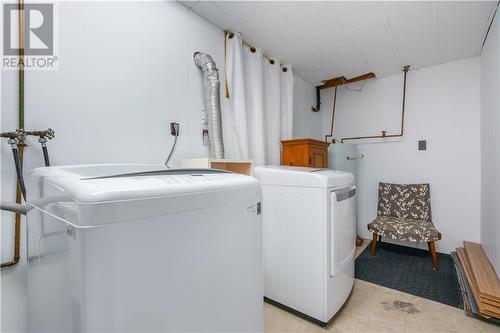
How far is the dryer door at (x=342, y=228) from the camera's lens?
154cm

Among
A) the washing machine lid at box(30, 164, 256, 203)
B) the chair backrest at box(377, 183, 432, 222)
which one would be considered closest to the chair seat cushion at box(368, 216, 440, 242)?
the chair backrest at box(377, 183, 432, 222)

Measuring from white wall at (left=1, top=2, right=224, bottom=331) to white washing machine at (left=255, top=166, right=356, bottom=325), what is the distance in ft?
2.53

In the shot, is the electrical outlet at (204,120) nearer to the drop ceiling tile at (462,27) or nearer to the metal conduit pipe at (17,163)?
the metal conduit pipe at (17,163)

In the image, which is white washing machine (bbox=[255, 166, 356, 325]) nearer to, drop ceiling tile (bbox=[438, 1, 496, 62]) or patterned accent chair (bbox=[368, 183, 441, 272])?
patterned accent chair (bbox=[368, 183, 441, 272])

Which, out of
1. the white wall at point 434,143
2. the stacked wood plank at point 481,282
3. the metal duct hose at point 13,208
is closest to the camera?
the metal duct hose at point 13,208

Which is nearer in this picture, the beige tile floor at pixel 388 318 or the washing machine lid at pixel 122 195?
the washing machine lid at pixel 122 195

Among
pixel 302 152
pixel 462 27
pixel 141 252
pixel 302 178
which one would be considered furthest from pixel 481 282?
pixel 141 252

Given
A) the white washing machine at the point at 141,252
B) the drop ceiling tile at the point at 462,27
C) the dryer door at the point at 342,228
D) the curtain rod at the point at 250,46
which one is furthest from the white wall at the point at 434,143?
the white washing machine at the point at 141,252

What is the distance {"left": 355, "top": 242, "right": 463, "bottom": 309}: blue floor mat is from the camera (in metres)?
1.97

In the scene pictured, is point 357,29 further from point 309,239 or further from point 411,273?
point 411,273

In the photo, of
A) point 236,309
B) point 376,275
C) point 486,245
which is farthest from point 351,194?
point 486,245

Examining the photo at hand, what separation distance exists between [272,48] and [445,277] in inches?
110

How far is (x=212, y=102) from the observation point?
174cm

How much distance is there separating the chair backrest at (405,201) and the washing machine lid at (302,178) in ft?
4.89
